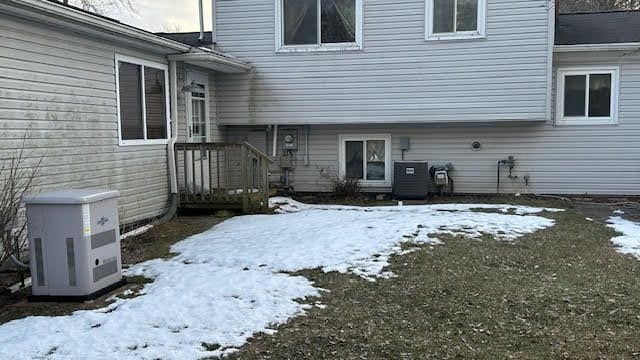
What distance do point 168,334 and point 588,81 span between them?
10.7 metres

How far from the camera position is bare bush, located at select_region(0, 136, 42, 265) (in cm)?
534

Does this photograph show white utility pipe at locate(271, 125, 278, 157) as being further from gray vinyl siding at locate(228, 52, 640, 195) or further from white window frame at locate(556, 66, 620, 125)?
white window frame at locate(556, 66, 620, 125)

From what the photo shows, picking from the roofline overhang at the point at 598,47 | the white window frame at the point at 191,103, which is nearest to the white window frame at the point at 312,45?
the white window frame at the point at 191,103

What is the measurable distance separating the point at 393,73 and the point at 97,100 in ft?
20.4

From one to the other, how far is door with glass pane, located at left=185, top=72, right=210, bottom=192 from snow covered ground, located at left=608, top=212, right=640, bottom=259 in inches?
263

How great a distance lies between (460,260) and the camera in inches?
254

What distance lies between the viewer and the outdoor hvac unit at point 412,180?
11867 mm

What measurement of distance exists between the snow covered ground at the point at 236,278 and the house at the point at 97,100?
1547 millimetres

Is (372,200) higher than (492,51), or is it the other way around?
(492,51)

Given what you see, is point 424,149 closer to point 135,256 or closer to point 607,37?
point 607,37

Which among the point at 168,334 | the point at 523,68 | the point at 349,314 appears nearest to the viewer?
the point at 168,334

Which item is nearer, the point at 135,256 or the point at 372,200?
the point at 135,256

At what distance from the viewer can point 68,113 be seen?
710cm

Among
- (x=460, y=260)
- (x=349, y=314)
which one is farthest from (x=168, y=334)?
(x=460, y=260)
